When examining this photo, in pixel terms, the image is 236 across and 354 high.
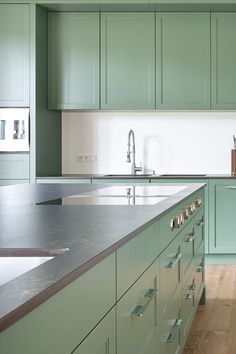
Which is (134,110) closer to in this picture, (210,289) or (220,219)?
(220,219)

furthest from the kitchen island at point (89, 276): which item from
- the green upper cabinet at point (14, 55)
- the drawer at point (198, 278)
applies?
the green upper cabinet at point (14, 55)

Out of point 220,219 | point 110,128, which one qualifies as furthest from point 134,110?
point 220,219

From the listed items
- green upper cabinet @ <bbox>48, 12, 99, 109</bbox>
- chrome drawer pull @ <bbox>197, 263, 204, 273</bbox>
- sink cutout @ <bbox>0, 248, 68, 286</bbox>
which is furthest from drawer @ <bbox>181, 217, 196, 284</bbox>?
green upper cabinet @ <bbox>48, 12, 99, 109</bbox>

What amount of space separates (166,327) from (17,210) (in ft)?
2.19

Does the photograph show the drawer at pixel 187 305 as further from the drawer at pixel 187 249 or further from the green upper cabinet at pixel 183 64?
the green upper cabinet at pixel 183 64

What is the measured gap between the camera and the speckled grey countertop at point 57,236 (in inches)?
31.5

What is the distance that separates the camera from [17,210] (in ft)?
6.81

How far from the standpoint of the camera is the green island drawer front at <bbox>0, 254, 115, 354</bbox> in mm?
737

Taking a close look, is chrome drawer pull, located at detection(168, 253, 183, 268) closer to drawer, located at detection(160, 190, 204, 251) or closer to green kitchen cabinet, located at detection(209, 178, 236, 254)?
drawer, located at detection(160, 190, 204, 251)

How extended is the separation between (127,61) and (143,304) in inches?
167

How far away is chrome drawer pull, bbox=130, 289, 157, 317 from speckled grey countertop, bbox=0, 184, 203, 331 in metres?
0.20

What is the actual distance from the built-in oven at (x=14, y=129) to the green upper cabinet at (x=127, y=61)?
758 millimetres

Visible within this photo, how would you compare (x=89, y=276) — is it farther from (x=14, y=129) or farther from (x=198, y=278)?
(x=14, y=129)

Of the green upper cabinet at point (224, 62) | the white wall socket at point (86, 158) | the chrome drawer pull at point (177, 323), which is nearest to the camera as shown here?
the chrome drawer pull at point (177, 323)
